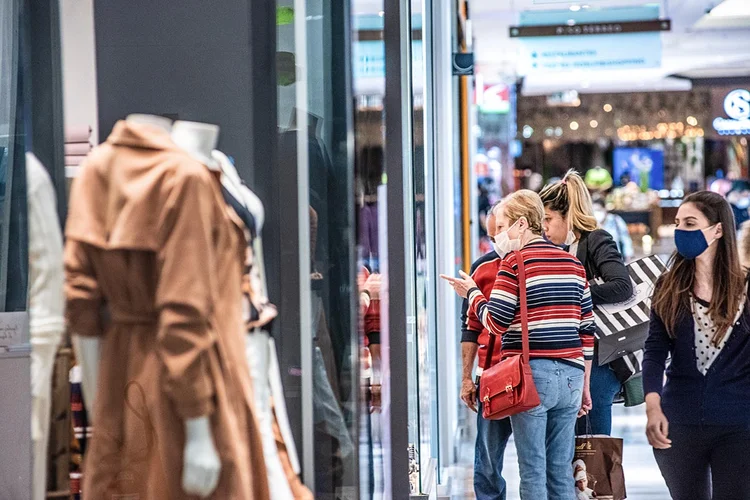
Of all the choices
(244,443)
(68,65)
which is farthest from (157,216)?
(68,65)

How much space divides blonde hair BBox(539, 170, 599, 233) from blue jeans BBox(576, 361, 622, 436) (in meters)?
0.67

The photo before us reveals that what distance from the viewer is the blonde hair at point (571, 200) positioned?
490cm

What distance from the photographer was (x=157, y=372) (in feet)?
5.90

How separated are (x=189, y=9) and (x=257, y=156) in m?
0.41

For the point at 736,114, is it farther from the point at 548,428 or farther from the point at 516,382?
the point at 516,382

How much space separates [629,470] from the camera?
6.55 m

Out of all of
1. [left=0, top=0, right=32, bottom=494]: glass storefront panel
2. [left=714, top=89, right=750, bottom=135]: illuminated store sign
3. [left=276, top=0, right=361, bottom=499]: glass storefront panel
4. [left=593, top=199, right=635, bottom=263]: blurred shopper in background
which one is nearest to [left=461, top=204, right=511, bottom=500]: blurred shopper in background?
[left=276, top=0, right=361, bottom=499]: glass storefront panel

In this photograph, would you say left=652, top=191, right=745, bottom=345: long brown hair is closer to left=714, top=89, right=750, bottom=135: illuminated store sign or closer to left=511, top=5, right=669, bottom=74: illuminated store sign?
left=511, top=5, right=669, bottom=74: illuminated store sign

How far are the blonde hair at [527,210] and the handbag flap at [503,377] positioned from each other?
0.54 m

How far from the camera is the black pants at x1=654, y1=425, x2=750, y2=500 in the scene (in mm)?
3424

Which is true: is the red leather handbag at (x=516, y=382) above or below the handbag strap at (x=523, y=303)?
below

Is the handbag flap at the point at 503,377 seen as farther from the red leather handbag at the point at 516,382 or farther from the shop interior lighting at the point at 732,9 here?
the shop interior lighting at the point at 732,9

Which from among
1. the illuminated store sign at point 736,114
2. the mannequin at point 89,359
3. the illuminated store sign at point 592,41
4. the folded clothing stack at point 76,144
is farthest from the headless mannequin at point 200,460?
the illuminated store sign at point 736,114

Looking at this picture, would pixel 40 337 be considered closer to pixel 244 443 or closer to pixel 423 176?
pixel 244 443
